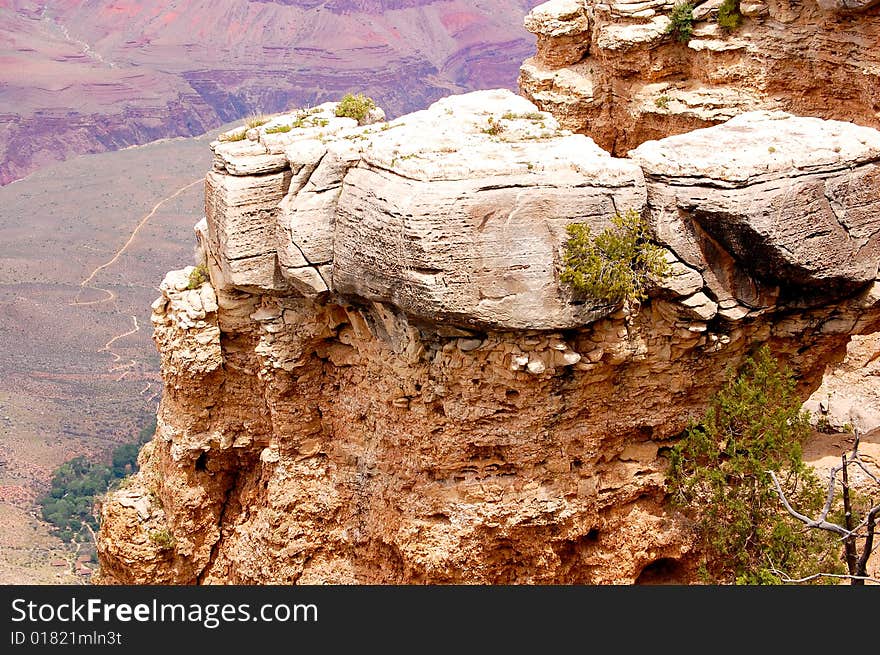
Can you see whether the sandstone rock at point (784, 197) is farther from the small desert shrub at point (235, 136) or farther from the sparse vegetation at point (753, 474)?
the small desert shrub at point (235, 136)

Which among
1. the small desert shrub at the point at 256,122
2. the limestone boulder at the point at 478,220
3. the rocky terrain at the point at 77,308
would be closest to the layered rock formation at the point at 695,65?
the limestone boulder at the point at 478,220

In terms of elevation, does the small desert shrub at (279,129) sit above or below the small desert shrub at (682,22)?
below

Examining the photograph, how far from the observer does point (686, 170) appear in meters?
19.2

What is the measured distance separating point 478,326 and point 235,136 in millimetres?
7633

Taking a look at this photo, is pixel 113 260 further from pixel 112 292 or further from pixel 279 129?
pixel 279 129

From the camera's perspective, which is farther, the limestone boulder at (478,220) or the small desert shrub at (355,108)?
the small desert shrub at (355,108)

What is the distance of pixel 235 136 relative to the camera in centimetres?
2333

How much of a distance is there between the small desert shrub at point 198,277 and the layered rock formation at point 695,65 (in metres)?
11.6

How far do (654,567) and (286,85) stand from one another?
359ft

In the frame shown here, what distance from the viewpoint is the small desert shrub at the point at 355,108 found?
2348cm

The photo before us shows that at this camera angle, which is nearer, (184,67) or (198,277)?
(198,277)

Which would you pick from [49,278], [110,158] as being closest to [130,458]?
[49,278]

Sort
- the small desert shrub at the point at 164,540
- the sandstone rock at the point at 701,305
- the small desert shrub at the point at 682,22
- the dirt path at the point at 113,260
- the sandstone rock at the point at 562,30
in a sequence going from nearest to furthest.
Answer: the sandstone rock at the point at 701,305
the small desert shrub at the point at 164,540
the small desert shrub at the point at 682,22
the sandstone rock at the point at 562,30
the dirt path at the point at 113,260

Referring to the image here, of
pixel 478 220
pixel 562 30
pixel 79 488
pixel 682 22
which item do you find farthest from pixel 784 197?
pixel 79 488
